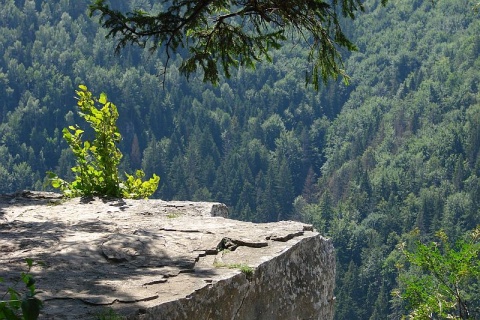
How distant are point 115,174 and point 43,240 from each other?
234cm

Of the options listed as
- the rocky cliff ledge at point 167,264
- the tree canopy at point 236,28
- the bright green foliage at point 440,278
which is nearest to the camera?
the rocky cliff ledge at point 167,264

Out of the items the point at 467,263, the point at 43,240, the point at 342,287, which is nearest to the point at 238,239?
the point at 43,240

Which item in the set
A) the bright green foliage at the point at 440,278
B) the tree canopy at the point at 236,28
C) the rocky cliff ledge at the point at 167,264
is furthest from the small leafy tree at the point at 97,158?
the bright green foliage at the point at 440,278

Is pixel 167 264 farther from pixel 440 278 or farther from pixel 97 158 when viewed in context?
pixel 440 278

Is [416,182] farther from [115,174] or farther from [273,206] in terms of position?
[115,174]

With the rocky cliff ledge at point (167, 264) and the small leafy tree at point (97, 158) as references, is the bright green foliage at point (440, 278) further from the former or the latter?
the rocky cliff ledge at point (167, 264)

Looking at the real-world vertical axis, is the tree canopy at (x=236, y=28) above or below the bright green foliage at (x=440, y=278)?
above

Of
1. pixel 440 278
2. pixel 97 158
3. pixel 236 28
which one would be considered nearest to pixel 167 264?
pixel 97 158

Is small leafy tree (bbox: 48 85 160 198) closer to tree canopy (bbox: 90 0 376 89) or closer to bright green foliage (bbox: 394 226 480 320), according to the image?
tree canopy (bbox: 90 0 376 89)

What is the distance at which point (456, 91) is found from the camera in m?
186

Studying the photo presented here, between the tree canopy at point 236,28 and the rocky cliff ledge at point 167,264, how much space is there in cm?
171

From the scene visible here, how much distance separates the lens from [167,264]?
5516 mm

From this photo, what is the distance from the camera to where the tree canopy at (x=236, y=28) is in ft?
26.1

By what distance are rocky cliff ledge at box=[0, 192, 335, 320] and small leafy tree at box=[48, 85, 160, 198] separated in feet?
2.91
